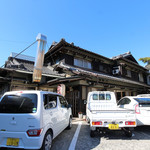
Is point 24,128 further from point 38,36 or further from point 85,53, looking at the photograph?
point 85,53

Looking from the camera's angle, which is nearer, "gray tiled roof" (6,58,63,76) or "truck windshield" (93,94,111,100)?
"truck windshield" (93,94,111,100)

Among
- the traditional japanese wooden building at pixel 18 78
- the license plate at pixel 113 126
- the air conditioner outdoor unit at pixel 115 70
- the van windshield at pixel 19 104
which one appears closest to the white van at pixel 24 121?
the van windshield at pixel 19 104

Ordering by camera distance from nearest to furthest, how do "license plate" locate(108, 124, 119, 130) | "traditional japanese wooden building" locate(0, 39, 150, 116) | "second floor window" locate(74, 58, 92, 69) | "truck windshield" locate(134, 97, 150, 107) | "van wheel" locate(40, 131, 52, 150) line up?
1. "van wheel" locate(40, 131, 52, 150)
2. "license plate" locate(108, 124, 119, 130)
3. "truck windshield" locate(134, 97, 150, 107)
4. "traditional japanese wooden building" locate(0, 39, 150, 116)
5. "second floor window" locate(74, 58, 92, 69)

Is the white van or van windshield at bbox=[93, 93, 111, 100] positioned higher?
van windshield at bbox=[93, 93, 111, 100]

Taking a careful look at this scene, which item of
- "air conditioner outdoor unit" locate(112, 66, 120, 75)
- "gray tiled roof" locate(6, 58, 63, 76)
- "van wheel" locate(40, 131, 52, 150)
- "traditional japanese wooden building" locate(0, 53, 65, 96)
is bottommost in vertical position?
"van wheel" locate(40, 131, 52, 150)

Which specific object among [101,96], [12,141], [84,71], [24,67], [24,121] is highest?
[24,67]

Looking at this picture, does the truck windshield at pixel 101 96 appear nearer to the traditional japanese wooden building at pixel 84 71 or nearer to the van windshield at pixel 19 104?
the traditional japanese wooden building at pixel 84 71

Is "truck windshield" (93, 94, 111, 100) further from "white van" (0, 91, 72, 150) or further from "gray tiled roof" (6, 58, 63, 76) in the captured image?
"gray tiled roof" (6, 58, 63, 76)

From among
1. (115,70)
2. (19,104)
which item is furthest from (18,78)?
(115,70)

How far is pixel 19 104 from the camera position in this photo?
282 centimetres

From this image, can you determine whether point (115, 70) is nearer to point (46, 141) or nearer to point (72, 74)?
point (72, 74)

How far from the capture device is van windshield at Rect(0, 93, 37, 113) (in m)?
2.73

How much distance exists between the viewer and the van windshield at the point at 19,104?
273 cm

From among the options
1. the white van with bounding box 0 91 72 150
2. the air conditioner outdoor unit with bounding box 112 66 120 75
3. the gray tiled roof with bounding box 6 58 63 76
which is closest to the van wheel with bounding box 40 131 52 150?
the white van with bounding box 0 91 72 150
